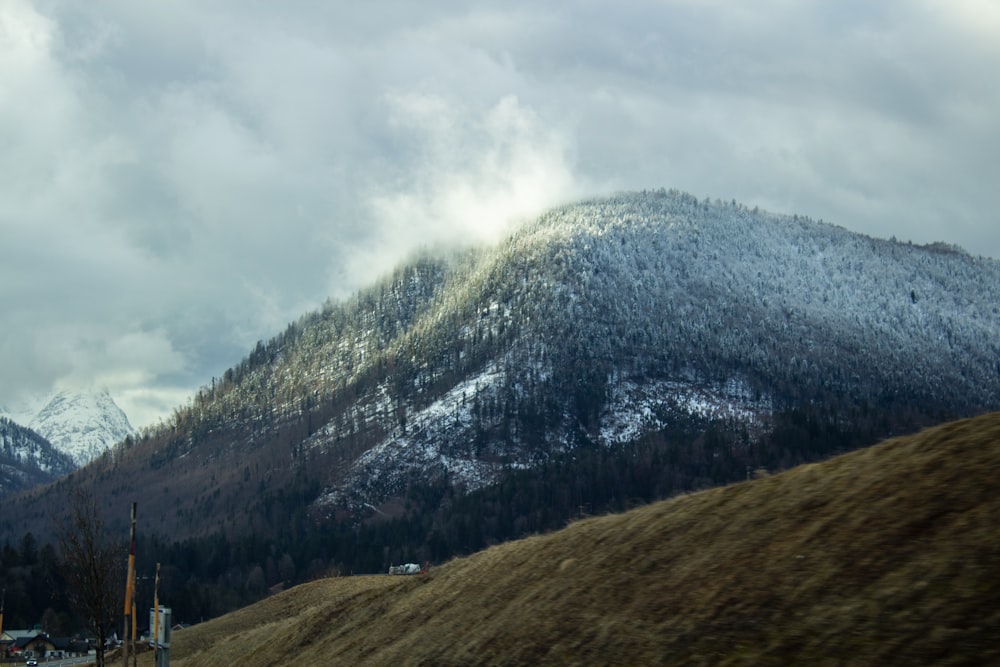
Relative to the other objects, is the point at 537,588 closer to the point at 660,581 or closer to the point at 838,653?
the point at 660,581

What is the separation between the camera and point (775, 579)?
16359 millimetres

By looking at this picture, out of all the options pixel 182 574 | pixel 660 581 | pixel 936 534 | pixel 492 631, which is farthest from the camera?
pixel 182 574

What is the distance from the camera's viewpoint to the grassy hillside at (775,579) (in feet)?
43.9

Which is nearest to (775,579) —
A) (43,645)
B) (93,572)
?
(93,572)

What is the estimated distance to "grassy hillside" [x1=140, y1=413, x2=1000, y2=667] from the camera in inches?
526

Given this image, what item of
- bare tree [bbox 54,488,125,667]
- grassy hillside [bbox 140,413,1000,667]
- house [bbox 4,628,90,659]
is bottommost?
grassy hillside [bbox 140,413,1000,667]

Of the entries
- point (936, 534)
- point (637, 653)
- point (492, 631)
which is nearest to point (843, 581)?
point (936, 534)

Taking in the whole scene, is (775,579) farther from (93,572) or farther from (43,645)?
(43,645)

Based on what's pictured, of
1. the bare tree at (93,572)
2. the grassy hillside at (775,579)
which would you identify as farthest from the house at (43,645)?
the grassy hillside at (775,579)

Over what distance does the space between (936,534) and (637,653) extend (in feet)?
Result: 17.0

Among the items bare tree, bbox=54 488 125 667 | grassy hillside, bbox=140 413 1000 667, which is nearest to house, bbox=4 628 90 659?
bare tree, bbox=54 488 125 667

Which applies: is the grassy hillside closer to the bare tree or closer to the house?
the bare tree

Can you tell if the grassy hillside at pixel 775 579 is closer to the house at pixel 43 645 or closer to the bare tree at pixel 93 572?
the bare tree at pixel 93 572

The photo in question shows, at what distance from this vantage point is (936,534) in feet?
48.6
